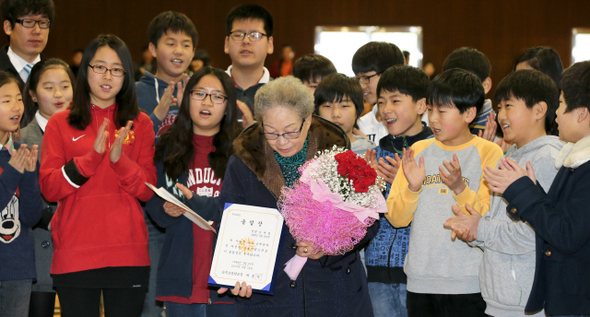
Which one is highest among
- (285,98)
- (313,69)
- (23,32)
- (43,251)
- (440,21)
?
(440,21)

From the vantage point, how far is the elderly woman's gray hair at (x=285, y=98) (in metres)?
2.65

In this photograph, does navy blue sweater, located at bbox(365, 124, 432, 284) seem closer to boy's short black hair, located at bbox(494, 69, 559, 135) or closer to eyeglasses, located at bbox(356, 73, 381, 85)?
boy's short black hair, located at bbox(494, 69, 559, 135)

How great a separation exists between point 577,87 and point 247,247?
1.50 metres

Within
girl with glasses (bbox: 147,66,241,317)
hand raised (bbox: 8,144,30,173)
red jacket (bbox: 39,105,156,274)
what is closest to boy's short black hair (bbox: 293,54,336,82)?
girl with glasses (bbox: 147,66,241,317)

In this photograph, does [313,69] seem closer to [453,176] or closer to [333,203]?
[453,176]

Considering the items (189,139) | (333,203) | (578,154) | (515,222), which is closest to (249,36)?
(189,139)

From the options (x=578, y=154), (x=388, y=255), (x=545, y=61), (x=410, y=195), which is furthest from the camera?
(x=545, y=61)

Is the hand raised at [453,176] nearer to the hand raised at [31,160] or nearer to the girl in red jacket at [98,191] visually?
the girl in red jacket at [98,191]

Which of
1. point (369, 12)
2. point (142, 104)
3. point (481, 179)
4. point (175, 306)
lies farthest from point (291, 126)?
point (369, 12)

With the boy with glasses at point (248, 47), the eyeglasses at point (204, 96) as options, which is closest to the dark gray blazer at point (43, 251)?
the eyeglasses at point (204, 96)

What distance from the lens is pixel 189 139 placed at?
3410mm

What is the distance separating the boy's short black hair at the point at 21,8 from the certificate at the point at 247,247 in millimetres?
2950

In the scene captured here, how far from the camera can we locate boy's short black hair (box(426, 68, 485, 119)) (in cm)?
303

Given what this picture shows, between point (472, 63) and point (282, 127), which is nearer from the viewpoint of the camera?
point (282, 127)
